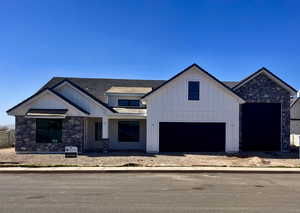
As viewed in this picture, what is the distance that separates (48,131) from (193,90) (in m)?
11.6

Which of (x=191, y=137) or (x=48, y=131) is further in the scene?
(x=191, y=137)

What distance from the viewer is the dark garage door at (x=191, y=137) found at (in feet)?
62.6

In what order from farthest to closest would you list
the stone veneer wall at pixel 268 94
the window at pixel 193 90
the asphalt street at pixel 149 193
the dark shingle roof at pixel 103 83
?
the dark shingle roof at pixel 103 83 < the stone veneer wall at pixel 268 94 < the window at pixel 193 90 < the asphalt street at pixel 149 193

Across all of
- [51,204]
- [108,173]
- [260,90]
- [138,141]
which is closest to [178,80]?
[138,141]

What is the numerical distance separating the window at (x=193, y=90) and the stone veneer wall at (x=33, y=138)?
8963 mm

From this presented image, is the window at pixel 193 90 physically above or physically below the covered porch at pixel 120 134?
above

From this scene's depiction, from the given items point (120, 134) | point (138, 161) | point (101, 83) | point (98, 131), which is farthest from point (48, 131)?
point (101, 83)

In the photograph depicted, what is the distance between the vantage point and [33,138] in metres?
17.7

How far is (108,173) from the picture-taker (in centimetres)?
1159

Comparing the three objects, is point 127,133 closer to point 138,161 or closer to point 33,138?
point 138,161


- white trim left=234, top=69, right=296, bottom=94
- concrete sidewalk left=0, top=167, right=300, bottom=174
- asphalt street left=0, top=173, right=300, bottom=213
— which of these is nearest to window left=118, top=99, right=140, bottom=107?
white trim left=234, top=69, right=296, bottom=94

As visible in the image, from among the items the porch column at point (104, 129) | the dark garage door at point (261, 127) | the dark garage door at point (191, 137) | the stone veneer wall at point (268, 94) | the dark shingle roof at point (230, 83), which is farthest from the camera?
the dark shingle roof at point (230, 83)

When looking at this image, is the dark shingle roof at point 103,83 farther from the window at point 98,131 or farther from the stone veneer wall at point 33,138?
the stone veneer wall at point 33,138

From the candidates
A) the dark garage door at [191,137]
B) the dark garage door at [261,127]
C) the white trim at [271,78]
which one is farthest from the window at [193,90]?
the dark garage door at [261,127]
